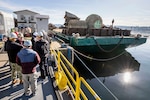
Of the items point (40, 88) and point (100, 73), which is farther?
point (100, 73)

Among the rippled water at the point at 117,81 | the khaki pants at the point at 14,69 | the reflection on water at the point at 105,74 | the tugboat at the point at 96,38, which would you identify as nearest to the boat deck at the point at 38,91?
the khaki pants at the point at 14,69

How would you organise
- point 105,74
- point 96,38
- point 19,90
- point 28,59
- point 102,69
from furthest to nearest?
point 96,38
point 102,69
point 105,74
point 19,90
point 28,59

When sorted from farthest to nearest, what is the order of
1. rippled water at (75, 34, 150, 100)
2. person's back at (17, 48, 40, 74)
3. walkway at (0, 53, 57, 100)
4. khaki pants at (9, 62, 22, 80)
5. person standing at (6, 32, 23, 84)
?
1. rippled water at (75, 34, 150, 100)
2. khaki pants at (9, 62, 22, 80)
3. person standing at (6, 32, 23, 84)
4. walkway at (0, 53, 57, 100)
5. person's back at (17, 48, 40, 74)

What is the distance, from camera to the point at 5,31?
13875 millimetres

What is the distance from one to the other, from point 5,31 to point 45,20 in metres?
5.25

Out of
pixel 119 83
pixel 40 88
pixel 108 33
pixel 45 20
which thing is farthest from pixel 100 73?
pixel 45 20

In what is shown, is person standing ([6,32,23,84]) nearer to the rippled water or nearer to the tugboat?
the rippled water

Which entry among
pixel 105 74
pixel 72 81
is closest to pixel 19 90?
pixel 72 81

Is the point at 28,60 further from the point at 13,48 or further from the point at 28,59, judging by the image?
the point at 13,48

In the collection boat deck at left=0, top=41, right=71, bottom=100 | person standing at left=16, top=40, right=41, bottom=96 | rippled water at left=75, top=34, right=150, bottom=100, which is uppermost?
person standing at left=16, top=40, right=41, bottom=96

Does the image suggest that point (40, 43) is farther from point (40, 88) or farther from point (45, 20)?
point (45, 20)

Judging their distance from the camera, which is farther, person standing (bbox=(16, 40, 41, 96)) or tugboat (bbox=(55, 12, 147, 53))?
tugboat (bbox=(55, 12, 147, 53))

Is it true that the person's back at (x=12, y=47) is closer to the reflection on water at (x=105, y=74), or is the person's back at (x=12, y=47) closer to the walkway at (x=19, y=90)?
the walkway at (x=19, y=90)

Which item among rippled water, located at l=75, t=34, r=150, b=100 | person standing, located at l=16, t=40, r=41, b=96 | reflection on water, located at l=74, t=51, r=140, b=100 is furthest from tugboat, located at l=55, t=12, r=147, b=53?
person standing, located at l=16, t=40, r=41, b=96
